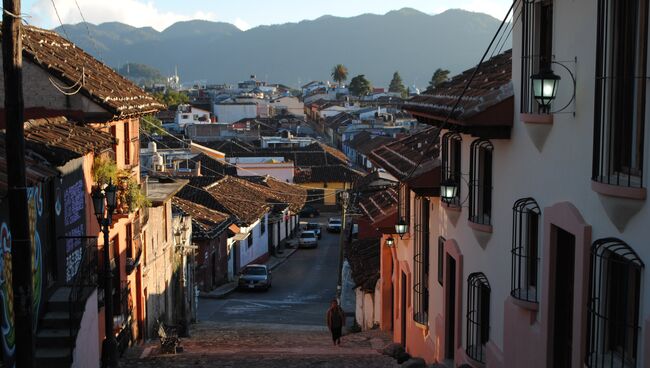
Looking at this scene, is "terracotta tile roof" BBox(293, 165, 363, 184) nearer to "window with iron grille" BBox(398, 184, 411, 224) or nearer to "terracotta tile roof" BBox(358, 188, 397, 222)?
"terracotta tile roof" BBox(358, 188, 397, 222)

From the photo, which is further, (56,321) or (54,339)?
(56,321)

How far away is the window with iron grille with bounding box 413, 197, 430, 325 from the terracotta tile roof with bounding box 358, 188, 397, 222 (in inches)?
106

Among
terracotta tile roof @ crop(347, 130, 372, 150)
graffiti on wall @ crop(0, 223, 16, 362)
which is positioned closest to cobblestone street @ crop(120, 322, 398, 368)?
graffiti on wall @ crop(0, 223, 16, 362)

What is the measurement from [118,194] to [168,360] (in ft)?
11.6

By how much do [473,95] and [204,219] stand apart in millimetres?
25798

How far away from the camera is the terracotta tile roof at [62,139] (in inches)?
485

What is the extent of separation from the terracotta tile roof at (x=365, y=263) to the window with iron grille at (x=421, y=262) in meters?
7.68

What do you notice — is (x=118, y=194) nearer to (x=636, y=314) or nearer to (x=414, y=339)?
(x=414, y=339)

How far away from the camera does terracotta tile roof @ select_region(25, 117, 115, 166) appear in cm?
1231

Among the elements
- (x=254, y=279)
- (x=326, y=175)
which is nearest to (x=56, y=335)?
(x=254, y=279)

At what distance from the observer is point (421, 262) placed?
18516 millimetres

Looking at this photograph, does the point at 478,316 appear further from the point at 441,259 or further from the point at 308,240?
the point at 308,240

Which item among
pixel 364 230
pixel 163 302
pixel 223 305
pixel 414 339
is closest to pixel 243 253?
pixel 223 305

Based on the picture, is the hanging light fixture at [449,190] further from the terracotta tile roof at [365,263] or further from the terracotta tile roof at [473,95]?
the terracotta tile roof at [365,263]
